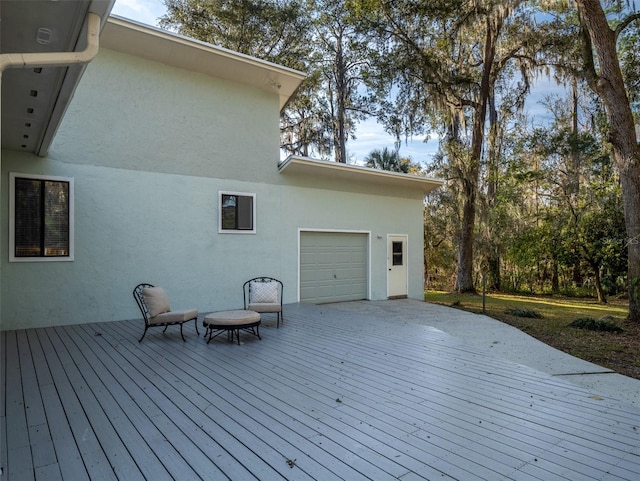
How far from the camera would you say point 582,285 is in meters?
15.1

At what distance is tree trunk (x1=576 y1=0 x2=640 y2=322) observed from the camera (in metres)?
8.28

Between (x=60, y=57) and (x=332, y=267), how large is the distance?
7.97 metres

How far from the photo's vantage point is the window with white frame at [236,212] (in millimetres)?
8484

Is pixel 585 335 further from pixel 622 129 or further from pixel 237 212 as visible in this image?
pixel 237 212

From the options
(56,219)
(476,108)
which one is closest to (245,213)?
(56,219)

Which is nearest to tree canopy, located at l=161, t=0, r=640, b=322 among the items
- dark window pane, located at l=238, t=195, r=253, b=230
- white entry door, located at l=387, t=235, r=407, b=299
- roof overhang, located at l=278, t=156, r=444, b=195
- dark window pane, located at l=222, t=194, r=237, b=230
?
roof overhang, located at l=278, t=156, r=444, b=195

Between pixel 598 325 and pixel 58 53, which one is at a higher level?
pixel 58 53

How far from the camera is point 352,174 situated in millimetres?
10102

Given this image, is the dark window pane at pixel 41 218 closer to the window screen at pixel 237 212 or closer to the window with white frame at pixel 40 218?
the window with white frame at pixel 40 218

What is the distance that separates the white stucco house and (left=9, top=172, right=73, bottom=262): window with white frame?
20mm

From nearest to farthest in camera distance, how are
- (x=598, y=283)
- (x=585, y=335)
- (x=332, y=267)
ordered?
1. (x=585, y=335)
2. (x=332, y=267)
3. (x=598, y=283)

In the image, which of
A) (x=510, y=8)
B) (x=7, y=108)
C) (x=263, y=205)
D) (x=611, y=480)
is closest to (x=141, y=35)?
(x=7, y=108)

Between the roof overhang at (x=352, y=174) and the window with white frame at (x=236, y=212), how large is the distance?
1.28 metres

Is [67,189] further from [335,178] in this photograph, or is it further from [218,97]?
[335,178]
